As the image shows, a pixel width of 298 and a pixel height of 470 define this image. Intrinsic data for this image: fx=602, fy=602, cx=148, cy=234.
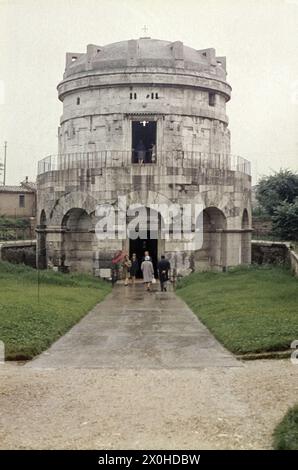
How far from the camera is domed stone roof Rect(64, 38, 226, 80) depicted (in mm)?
27250

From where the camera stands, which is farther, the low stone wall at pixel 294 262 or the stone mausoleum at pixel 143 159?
the stone mausoleum at pixel 143 159

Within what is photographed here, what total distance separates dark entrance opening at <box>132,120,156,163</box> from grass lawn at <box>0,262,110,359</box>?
7.09 meters

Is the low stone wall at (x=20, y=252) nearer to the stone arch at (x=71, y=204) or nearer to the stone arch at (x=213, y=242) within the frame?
the stone arch at (x=71, y=204)

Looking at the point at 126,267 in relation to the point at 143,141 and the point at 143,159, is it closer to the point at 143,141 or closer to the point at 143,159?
the point at 143,159

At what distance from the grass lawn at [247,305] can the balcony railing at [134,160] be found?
4.65m

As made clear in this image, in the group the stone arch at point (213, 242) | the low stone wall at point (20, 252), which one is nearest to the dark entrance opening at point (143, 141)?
the stone arch at point (213, 242)

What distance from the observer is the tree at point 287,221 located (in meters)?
20.0

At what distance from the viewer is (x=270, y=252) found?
30.4m

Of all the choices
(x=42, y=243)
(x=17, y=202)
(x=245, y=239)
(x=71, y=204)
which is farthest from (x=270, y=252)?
(x=17, y=202)

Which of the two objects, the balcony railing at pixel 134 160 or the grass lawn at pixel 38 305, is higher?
the balcony railing at pixel 134 160

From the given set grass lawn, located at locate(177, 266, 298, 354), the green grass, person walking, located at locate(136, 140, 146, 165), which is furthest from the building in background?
the green grass
